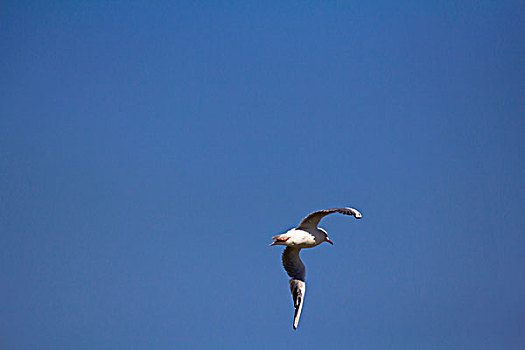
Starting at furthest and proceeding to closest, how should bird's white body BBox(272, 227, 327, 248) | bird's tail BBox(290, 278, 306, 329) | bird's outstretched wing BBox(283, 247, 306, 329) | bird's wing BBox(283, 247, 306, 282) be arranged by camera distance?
bird's wing BBox(283, 247, 306, 282) < bird's outstretched wing BBox(283, 247, 306, 329) < bird's tail BBox(290, 278, 306, 329) < bird's white body BBox(272, 227, 327, 248)

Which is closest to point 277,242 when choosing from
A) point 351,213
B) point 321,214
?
point 321,214

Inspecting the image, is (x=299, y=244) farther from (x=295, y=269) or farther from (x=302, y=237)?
(x=295, y=269)

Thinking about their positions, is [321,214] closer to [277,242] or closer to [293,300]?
[277,242]

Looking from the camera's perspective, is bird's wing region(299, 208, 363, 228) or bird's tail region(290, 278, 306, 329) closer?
bird's wing region(299, 208, 363, 228)

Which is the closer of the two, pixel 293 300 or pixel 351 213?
pixel 351 213

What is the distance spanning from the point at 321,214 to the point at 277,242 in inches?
90.1

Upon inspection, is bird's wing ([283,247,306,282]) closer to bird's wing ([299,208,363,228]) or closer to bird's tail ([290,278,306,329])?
bird's tail ([290,278,306,329])

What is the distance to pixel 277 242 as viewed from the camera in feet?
96.7

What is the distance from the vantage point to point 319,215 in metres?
29.7

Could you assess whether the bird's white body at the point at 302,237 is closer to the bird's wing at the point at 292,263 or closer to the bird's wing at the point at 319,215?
the bird's wing at the point at 319,215

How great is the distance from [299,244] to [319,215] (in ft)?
5.90

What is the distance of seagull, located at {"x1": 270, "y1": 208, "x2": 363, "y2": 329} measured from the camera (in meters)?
29.7

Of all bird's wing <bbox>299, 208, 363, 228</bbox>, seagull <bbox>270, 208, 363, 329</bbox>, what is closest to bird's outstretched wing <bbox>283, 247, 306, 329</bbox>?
seagull <bbox>270, 208, 363, 329</bbox>

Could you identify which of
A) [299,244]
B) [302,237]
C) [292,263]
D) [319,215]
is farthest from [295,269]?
[319,215]
